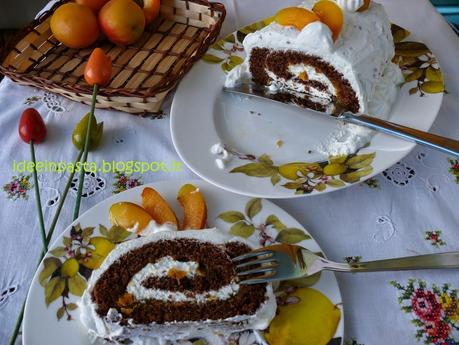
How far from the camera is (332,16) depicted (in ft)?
3.43

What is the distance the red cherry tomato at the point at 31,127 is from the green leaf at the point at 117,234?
0.34 m

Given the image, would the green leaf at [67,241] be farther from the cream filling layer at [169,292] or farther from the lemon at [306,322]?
the lemon at [306,322]

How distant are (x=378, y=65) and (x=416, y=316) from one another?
597mm

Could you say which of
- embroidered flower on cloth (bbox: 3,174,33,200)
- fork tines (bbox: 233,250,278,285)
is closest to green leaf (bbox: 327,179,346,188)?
fork tines (bbox: 233,250,278,285)

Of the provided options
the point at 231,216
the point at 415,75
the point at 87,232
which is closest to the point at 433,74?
the point at 415,75

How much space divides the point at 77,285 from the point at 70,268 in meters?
0.03

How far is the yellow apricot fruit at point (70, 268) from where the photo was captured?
78 cm

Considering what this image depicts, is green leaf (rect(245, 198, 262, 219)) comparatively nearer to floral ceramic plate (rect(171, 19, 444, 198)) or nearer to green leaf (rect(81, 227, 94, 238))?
floral ceramic plate (rect(171, 19, 444, 198))

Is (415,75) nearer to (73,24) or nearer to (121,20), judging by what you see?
(121,20)

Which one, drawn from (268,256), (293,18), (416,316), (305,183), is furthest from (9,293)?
(293,18)

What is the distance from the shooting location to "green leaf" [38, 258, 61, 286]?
0.76 m

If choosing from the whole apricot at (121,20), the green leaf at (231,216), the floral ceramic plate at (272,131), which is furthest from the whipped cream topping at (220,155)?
the whole apricot at (121,20)

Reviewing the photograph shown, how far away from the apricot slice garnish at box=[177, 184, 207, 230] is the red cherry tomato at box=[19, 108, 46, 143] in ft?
1.23

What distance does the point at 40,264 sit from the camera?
780 millimetres
